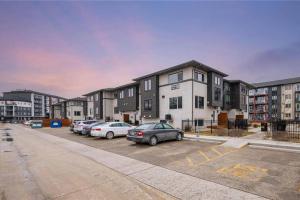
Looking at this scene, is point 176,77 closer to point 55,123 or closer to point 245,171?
point 245,171

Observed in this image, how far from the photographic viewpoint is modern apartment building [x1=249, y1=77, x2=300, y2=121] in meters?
53.0

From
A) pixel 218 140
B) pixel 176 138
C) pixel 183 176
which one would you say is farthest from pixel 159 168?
pixel 218 140

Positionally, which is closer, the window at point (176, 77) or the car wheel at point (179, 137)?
the car wheel at point (179, 137)

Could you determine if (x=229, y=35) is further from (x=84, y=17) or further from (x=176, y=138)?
(x=84, y=17)

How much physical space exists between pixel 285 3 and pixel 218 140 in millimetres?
14951

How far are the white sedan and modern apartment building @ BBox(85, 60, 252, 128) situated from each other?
8.49 m

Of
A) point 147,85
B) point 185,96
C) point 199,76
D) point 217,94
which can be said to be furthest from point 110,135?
point 217,94

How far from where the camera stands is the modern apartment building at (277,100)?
52969mm

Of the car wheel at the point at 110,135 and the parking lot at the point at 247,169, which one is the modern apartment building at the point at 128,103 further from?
the parking lot at the point at 247,169

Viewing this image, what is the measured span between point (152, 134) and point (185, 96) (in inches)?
440

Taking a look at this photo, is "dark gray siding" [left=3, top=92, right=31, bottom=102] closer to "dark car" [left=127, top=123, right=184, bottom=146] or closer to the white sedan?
the white sedan

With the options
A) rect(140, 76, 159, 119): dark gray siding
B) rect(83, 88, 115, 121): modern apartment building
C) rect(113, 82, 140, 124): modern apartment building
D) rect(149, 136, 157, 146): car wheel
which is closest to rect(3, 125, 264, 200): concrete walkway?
rect(149, 136, 157, 146): car wheel

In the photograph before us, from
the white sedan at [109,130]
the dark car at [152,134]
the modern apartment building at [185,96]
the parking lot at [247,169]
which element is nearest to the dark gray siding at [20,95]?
the modern apartment building at [185,96]

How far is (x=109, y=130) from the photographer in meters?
15.4
